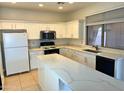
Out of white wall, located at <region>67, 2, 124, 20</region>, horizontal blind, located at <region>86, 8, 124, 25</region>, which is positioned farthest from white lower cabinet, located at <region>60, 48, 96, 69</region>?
white wall, located at <region>67, 2, 124, 20</region>

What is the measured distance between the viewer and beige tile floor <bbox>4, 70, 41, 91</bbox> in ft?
10.5

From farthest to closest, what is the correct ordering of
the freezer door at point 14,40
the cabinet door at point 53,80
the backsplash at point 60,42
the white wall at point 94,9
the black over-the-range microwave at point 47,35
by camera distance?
the backsplash at point 60,42 < the black over-the-range microwave at point 47,35 < the freezer door at point 14,40 < the white wall at point 94,9 < the cabinet door at point 53,80

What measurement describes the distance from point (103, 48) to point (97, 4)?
1.59 metres

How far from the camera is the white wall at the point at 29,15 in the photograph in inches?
180

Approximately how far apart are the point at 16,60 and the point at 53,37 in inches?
75.8

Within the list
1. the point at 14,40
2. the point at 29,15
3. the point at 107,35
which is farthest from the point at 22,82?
the point at 107,35

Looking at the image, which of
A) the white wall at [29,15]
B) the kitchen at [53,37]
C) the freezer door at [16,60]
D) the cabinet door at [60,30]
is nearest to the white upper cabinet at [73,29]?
the kitchen at [53,37]

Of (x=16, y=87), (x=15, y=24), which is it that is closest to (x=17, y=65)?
(x=16, y=87)

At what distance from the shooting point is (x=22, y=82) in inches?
142

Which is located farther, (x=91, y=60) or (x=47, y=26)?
(x=47, y=26)

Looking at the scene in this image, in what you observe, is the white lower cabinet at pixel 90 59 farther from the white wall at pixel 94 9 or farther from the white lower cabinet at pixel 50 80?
the white lower cabinet at pixel 50 80

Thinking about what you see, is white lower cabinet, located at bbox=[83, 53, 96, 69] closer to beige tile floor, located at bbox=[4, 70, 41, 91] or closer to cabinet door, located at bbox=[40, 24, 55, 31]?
beige tile floor, located at bbox=[4, 70, 41, 91]

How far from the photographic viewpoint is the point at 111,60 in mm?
2963

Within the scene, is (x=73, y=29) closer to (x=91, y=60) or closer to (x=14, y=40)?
(x=91, y=60)
